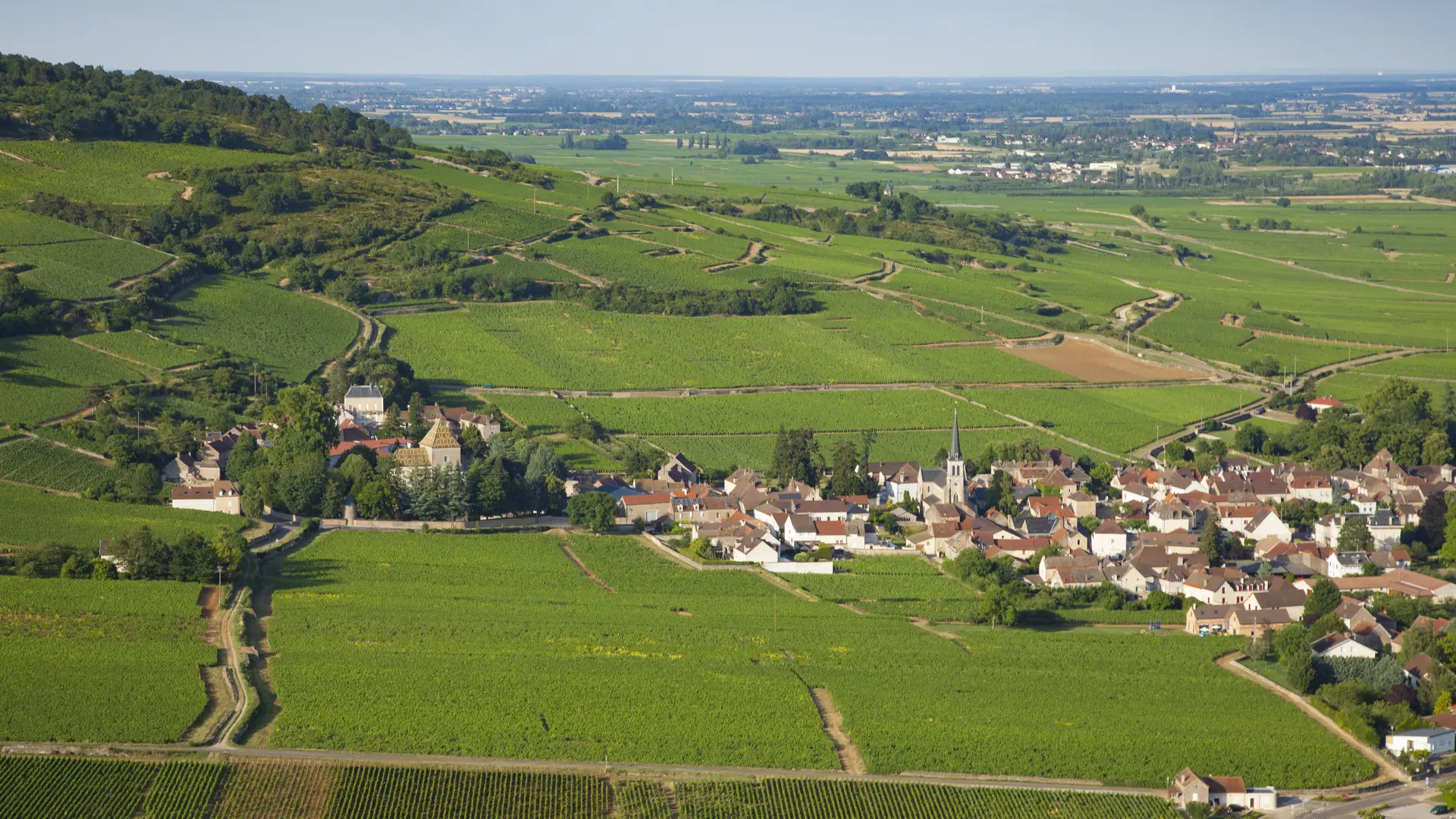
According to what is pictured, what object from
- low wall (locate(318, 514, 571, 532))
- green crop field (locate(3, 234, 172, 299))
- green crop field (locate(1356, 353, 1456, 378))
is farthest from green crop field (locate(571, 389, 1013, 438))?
green crop field (locate(1356, 353, 1456, 378))

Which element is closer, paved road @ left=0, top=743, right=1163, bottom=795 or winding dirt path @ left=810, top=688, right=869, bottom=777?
paved road @ left=0, top=743, right=1163, bottom=795

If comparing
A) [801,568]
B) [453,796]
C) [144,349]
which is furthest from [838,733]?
[144,349]

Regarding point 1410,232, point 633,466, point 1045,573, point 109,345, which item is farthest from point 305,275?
point 1410,232

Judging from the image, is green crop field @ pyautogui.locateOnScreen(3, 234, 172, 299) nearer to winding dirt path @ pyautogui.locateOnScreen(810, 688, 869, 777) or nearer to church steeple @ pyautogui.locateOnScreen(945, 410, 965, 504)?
church steeple @ pyautogui.locateOnScreen(945, 410, 965, 504)

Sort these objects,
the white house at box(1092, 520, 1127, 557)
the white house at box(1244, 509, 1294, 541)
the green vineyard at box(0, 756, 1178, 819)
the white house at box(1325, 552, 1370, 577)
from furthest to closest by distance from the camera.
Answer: the white house at box(1244, 509, 1294, 541) < the white house at box(1092, 520, 1127, 557) < the white house at box(1325, 552, 1370, 577) < the green vineyard at box(0, 756, 1178, 819)

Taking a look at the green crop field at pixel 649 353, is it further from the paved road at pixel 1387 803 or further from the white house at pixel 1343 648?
the paved road at pixel 1387 803

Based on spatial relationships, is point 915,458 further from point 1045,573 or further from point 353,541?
point 353,541
